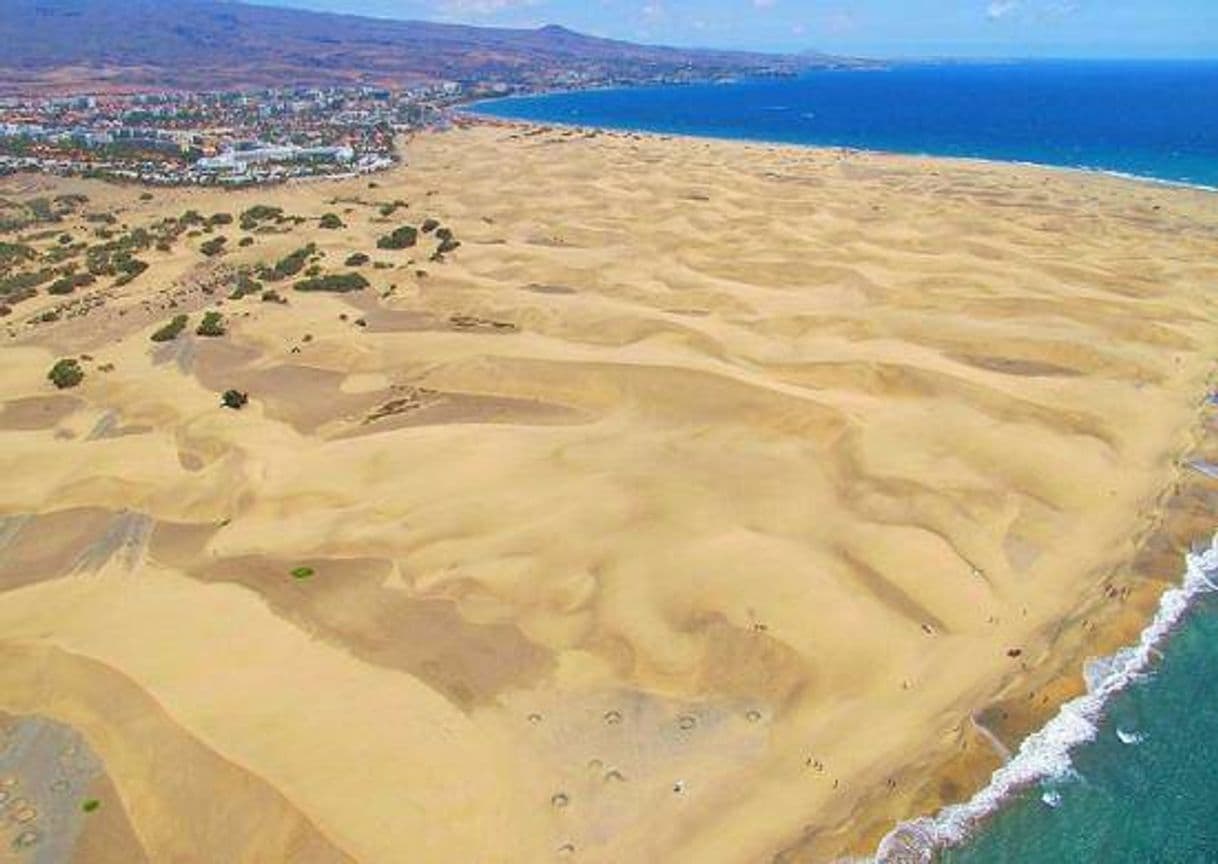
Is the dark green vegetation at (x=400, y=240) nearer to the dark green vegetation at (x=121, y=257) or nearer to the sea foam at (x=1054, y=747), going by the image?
the dark green vegetation at (x=121, y=257)

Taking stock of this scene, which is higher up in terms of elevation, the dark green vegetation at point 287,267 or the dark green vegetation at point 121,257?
the dark green vegetation at point 287,267

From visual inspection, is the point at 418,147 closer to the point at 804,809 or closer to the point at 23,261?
the point at 23,261

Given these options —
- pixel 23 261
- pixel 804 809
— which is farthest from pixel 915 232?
pixel 23 261

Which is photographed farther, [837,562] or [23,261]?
[23,261]

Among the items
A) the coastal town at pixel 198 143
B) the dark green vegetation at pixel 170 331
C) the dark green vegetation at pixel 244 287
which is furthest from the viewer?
the coastal town at pixel 198 143

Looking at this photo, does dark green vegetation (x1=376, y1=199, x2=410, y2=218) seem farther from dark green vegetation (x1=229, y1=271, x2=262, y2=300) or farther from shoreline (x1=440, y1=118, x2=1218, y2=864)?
shoreline (x1=440, y1=118, x2=1218, y2=864)

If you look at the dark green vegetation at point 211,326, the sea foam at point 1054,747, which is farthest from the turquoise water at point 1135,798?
the dark green vegetation at point 211,326
